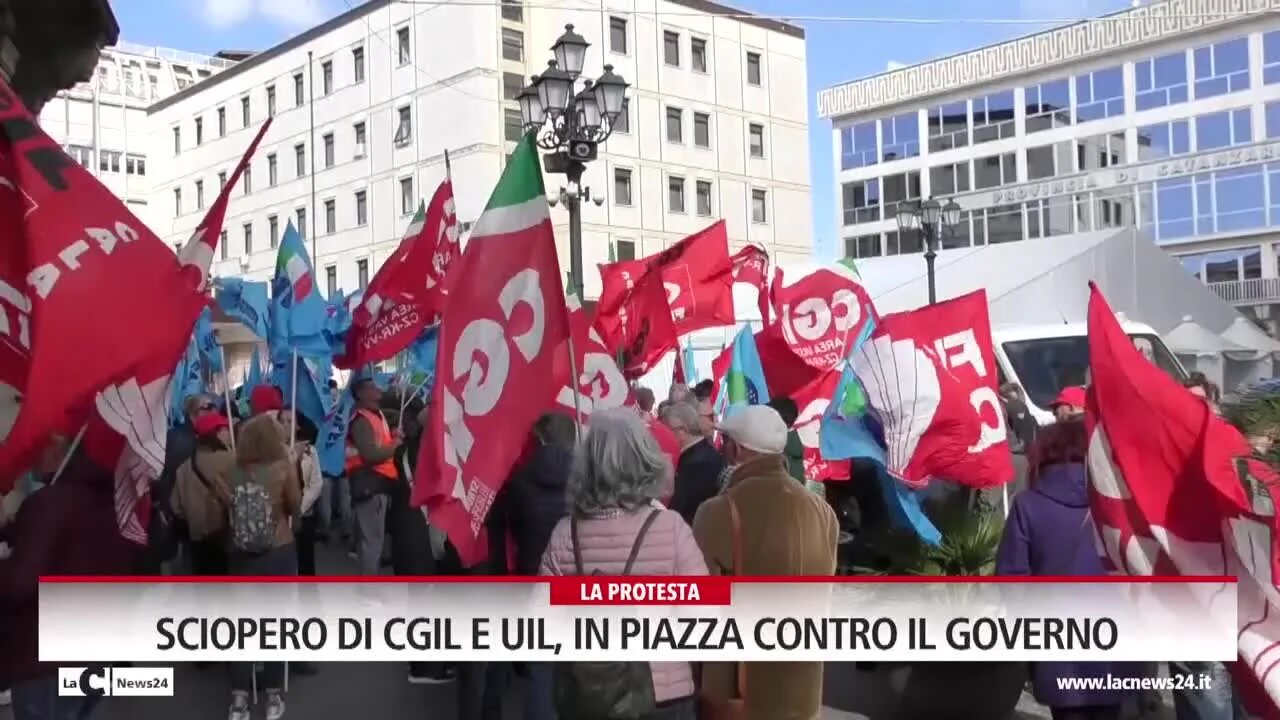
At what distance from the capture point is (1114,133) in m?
45.6

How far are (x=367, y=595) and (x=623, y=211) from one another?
126 feet

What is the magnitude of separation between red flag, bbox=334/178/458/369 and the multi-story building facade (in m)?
32.3

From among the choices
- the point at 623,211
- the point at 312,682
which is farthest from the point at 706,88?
the point at 312,682

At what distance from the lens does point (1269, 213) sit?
42500mm

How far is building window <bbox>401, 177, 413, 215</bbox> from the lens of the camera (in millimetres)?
42500

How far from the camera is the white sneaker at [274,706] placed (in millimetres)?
6773

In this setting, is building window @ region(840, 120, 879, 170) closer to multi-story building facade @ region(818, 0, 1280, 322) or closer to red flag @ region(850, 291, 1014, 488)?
multi-story building facade @ region(818, 0, 1280, 322)

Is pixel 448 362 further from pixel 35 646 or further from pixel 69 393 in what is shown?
pixel 35 646

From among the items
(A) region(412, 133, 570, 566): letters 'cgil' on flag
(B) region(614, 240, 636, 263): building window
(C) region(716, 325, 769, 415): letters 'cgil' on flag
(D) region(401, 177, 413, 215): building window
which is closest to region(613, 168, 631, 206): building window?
(B) region(614, 240, 636, 263): building window

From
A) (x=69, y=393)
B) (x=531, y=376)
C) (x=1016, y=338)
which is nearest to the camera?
(x=69, y=393)

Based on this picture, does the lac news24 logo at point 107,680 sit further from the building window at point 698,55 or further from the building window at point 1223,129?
the building window at point 1223,129

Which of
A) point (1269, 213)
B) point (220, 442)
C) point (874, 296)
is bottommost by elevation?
point (220, 442)

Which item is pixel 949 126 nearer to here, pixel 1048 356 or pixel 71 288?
pixel 1048 356

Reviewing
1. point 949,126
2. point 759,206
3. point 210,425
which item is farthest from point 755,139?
point 210,425
